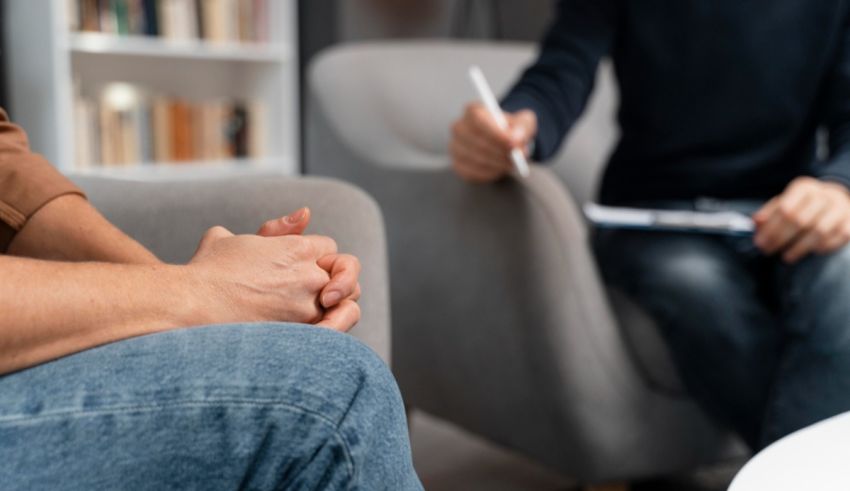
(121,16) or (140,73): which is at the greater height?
(121,16)

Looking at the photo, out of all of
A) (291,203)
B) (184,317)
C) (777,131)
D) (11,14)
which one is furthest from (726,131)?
(11,14)

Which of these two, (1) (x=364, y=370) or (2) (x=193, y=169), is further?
(2) (x=193, y=169)

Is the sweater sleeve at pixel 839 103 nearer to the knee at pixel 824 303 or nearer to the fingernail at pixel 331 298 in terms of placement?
the knee at pixel 824 303

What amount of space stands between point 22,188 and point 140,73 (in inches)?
88.5

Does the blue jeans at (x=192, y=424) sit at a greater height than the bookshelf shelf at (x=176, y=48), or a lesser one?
greater

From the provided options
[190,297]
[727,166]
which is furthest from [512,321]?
[190,297]

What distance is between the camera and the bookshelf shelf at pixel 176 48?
8.59 feet

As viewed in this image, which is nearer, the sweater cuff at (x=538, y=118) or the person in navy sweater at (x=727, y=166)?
the person in navy sweater at (x=727, y=166)

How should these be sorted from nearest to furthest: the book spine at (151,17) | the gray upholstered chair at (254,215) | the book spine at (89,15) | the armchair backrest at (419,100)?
the gray upholstered chair at (254,215)
the armchair backrest at (419,100)
the book spine at (89,15)
the book spine at (151,17)

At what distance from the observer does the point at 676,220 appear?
128 centimetres

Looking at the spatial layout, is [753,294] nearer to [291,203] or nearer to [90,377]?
[291,203]

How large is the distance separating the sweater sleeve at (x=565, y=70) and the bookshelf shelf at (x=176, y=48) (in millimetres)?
1528

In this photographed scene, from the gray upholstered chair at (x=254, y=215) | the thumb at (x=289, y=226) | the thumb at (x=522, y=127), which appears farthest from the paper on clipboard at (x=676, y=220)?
the thumb at (x=289, y=226)

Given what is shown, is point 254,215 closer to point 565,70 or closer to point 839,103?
point 565,70
